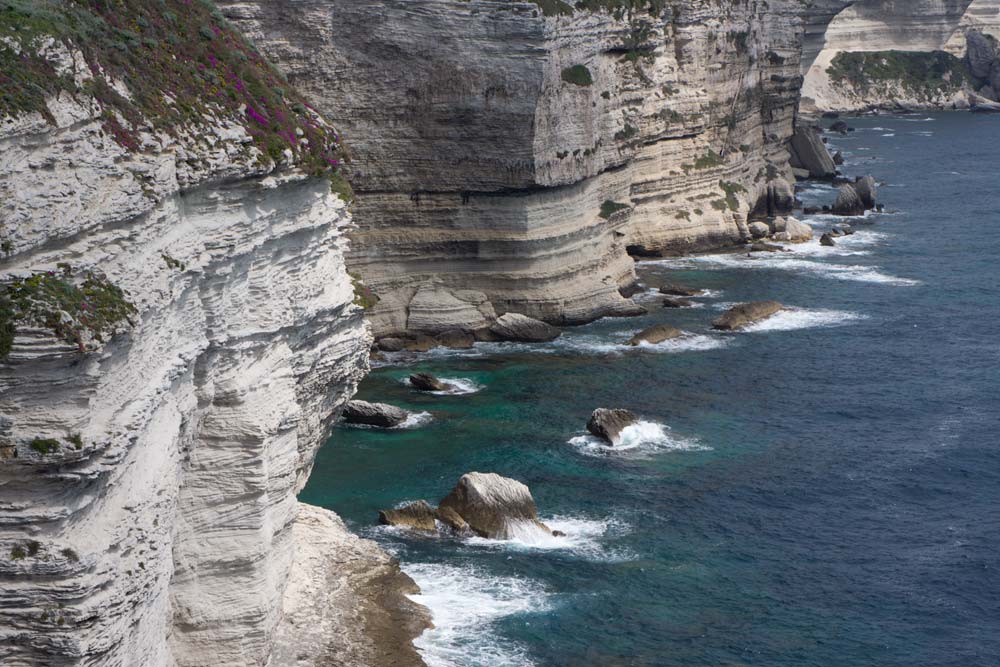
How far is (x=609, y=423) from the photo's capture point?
175ft

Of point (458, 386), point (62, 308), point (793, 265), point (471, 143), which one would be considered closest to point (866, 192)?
point (793, 265)

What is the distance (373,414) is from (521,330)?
579 inches

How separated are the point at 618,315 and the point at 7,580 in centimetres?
5363

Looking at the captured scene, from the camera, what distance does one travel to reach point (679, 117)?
88.8 metres

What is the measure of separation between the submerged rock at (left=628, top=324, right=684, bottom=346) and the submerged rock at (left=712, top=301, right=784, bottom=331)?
137 inches

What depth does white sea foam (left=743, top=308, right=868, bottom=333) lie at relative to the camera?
233ft

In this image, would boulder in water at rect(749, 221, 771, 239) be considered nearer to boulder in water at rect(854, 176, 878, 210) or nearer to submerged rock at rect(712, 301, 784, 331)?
boulder in water at rect(854, 176, 878, 210)

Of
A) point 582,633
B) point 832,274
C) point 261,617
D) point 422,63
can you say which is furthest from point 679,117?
point 261,617

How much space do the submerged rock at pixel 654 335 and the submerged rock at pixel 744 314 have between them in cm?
347

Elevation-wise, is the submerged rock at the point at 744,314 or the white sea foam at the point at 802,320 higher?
the submerged rock at the point at 744,314

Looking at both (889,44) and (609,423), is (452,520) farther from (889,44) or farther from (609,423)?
(889,44)

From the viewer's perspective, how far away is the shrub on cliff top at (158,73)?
23250mm

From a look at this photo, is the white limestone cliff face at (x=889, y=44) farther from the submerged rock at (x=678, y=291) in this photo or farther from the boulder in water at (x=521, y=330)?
the boulder in water at (x=521, y=330)

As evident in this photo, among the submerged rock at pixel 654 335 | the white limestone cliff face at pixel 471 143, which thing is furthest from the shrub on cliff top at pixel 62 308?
the submerged rock at pixel 654 335
